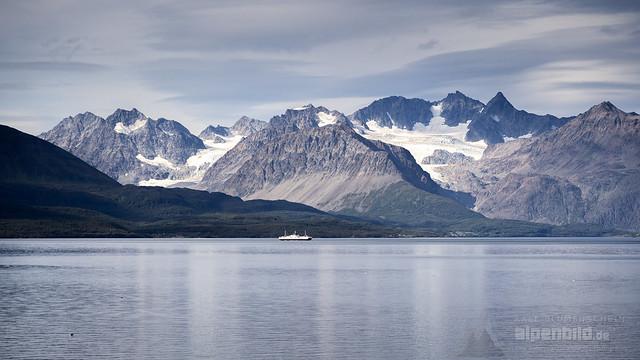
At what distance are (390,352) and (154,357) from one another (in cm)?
1864

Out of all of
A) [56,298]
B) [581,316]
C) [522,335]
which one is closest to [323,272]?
[56,298]

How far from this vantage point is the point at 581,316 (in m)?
101

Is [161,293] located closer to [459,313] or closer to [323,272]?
[459,313]

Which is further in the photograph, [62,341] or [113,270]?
[113,270]

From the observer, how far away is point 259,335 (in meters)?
86.6

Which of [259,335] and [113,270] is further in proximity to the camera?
[113,270]

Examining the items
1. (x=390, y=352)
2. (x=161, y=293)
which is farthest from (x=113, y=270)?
(x=390, y=352)

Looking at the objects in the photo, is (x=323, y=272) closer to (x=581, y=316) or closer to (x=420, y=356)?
(x=581, y=316)

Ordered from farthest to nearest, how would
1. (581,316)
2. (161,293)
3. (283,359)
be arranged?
(161,293) → (581,316) → (283,359)

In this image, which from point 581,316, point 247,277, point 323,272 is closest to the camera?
point 581,316

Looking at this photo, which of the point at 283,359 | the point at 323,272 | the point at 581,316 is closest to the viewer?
the point at 283,359

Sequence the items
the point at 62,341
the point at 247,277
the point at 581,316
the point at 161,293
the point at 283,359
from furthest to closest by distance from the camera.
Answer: the point at 247,277
the point at 161,293
the point at 581,316
the point at 62,341
the point at 283,359

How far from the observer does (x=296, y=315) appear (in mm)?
102938

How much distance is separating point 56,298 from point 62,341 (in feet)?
Result: 132
